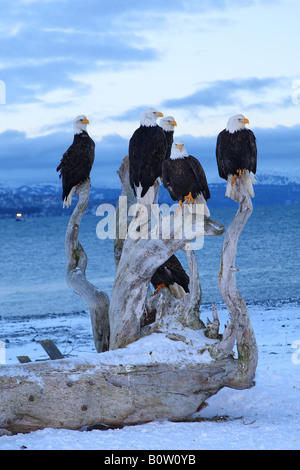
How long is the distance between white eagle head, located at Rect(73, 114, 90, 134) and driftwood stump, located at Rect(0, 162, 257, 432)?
6.60 ft

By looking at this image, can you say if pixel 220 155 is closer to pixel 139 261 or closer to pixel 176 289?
pixel 139 261

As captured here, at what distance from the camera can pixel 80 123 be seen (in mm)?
8062

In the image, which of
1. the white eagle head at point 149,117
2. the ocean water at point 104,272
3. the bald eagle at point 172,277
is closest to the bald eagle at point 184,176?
the white eagle head at point 149,117

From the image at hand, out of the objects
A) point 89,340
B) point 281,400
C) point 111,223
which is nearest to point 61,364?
point 281,400

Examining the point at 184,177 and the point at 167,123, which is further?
the point at 167,123

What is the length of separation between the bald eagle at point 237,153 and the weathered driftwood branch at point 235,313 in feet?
0.62

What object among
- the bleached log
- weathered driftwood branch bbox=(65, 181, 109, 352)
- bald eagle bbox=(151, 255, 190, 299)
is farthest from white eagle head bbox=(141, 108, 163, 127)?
the bleached log

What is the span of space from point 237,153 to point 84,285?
2.64 m

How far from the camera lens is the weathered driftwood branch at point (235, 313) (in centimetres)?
618

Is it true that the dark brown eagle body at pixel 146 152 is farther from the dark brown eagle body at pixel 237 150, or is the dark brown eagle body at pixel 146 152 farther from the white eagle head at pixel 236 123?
the white eagle head at pixel 236 123

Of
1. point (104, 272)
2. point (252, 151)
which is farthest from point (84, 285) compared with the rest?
point (104, 272)

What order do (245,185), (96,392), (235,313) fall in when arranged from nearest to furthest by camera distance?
(96,392) < (235,313) < (245,185)
